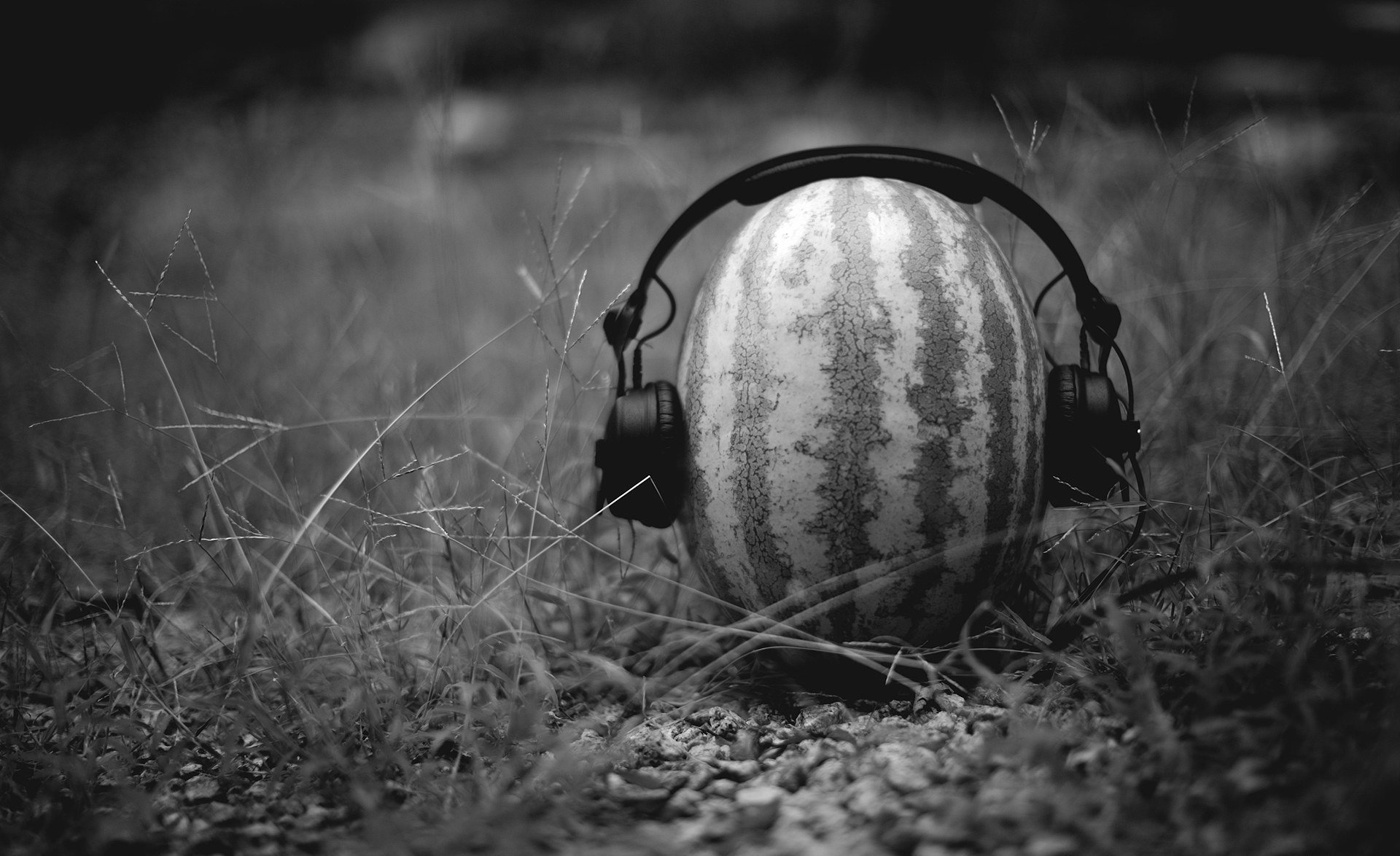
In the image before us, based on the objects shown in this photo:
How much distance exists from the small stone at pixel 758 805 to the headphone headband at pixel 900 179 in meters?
0.85

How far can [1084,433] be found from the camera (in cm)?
153

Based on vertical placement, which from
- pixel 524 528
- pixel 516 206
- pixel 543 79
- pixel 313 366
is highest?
pixel 543 79

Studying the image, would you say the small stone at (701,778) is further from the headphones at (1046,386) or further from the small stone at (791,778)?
the headphones at (1046,386)

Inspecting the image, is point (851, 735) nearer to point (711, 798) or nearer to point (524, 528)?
point (711, 798)

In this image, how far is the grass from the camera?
4.26 feet

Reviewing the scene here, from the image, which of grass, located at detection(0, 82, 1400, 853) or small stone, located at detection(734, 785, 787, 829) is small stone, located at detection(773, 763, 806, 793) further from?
grass, located at detection(0, 82, 1400, 853)


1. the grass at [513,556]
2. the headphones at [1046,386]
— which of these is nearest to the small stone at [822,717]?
the grass at [513,556]

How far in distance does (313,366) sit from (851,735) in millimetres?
3010

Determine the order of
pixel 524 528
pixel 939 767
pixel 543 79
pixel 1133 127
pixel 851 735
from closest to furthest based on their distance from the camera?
1. pixel 939 767
2. pixel 851 735
3. pixel 524 528
4. pixel 1133 127
5. pixel 543 79

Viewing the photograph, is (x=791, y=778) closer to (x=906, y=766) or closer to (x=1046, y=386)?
(x=906, y=766)

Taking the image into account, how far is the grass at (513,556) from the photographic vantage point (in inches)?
51.2

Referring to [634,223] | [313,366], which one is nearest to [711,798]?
[313,366]

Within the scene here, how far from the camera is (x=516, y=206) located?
19.6ft

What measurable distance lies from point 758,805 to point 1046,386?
95 centimetres
